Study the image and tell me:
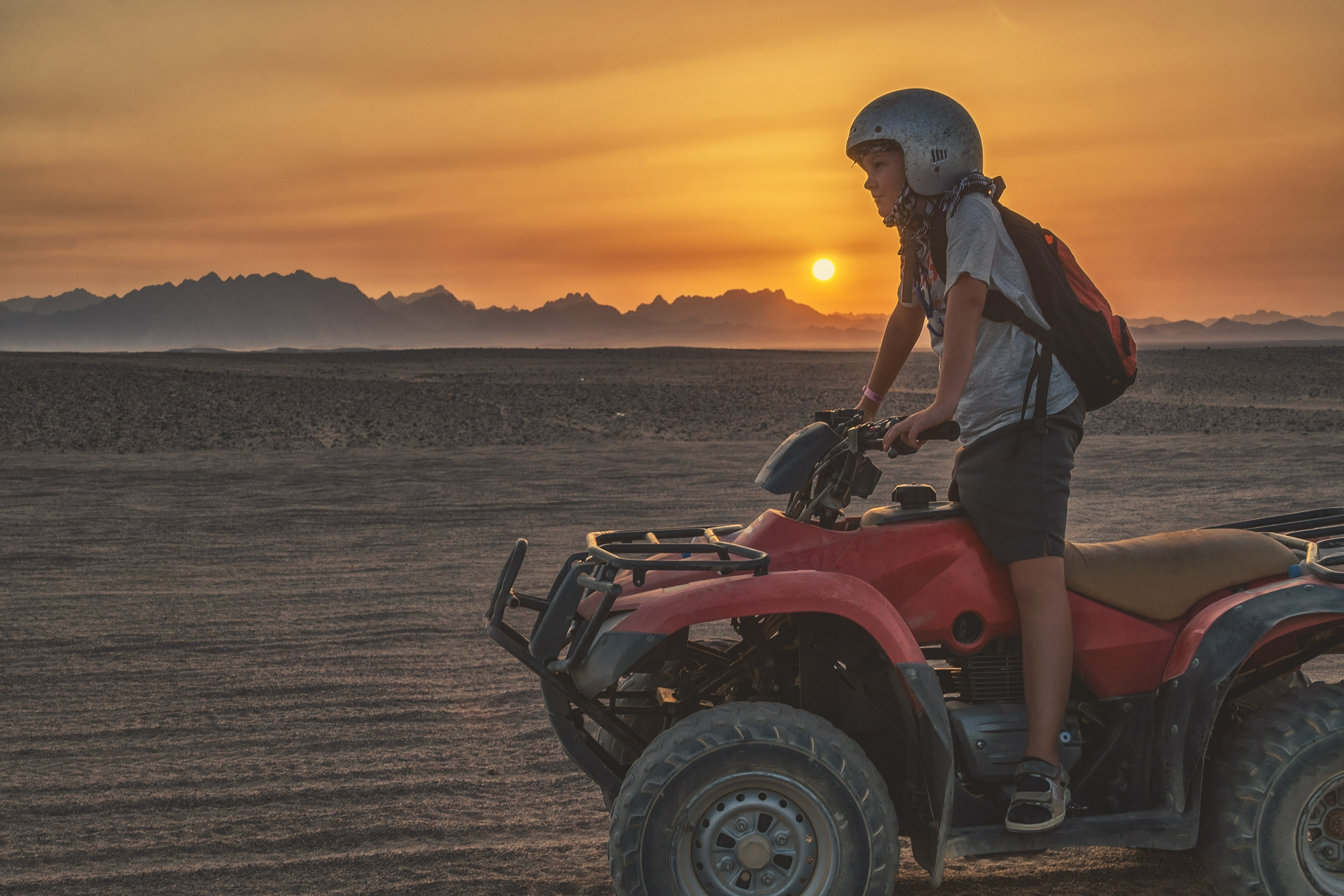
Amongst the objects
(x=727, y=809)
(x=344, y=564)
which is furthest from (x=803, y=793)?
(x=344, y=564)

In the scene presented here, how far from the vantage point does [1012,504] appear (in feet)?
11.3

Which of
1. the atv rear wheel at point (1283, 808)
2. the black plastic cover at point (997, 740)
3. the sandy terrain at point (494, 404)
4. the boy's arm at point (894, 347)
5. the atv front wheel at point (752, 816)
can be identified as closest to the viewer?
the atv front wheel at point (752, 816)

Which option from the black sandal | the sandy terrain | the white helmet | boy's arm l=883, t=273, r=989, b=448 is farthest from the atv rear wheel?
the sandy terrain

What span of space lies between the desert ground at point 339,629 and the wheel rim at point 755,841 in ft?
3.04

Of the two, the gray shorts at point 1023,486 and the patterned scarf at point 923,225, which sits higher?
the patterned scarf at point 923,225

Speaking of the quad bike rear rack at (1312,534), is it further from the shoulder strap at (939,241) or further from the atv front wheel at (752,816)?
the atv front wheel at (752,816)

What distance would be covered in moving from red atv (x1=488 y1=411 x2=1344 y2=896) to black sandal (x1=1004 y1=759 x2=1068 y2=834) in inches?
4.0

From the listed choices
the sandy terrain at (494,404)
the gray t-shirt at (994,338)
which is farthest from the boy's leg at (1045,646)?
the sandy terrain at (494,404)

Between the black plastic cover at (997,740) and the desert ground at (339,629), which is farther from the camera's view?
the desert ground at (339,629)

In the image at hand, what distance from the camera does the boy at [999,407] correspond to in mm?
3418

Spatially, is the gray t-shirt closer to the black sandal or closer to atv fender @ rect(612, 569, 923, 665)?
atv fender @ rect(612, 569, 923, 665)

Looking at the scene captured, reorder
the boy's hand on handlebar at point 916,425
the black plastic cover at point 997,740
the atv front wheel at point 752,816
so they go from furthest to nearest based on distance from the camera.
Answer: the black plastic cover at point 997,740, the boy's hand on handlebar at point 916,425, the atv front wheel at point 752,816

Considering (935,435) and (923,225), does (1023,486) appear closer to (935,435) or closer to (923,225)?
(935,435)

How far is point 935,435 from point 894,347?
2.41 feet
